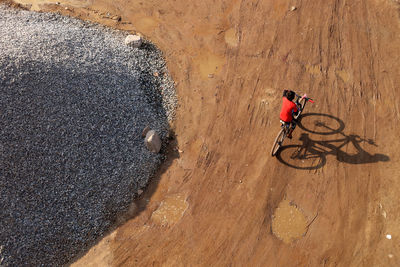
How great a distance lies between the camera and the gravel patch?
24.5ft

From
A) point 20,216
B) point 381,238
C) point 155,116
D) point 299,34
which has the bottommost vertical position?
point 381,238

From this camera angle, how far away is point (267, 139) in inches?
361

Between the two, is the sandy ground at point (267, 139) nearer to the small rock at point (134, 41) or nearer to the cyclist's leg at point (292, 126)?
the cyclist's leg at point (292, 126)

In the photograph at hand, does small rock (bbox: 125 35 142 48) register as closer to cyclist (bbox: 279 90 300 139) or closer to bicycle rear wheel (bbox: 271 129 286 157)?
cyclist (bbox: 279 90 300 139)

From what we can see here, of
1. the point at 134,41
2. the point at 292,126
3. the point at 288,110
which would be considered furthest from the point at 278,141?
the point at 134,41

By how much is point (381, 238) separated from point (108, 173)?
743cm

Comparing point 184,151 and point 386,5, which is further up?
point 386,5

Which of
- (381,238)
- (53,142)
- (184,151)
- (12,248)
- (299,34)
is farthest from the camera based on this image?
(299,34)

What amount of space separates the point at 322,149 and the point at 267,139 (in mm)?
1655

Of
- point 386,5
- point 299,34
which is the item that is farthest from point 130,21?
point 386,5

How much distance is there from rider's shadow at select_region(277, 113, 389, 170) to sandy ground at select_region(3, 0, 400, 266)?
1.3 inches

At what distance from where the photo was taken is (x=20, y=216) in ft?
24.4

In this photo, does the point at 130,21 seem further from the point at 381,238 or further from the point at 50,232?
the point at 381,238

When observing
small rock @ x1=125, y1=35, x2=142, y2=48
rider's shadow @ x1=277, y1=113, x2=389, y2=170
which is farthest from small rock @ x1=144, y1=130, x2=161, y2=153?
small rock @ x1=125, y1=35, x2=142, y2=48
